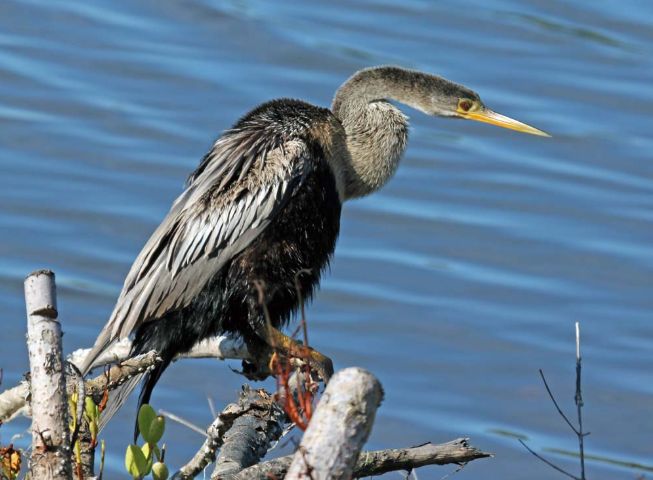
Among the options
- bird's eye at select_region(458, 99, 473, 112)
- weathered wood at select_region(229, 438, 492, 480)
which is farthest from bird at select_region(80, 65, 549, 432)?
weathered wood at select_region(229, 438, 492, 480)

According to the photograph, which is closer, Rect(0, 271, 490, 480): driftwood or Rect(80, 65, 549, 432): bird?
Rect(0, 271, 490, 480): driftwood

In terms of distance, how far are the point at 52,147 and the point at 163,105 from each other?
2.80 feet

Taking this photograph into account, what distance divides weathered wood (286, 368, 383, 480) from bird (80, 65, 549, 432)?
7.05 ft

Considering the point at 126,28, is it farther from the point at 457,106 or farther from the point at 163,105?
the point at 457,106

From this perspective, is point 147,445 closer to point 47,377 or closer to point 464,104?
point 47,377

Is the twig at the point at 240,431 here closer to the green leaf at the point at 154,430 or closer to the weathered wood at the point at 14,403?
the green leaf at the point at 154,430

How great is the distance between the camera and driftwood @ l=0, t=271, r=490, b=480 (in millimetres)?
2615

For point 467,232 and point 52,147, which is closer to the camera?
point 467,232

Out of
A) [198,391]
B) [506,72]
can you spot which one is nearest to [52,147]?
[198,391]

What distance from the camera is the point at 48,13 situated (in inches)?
426

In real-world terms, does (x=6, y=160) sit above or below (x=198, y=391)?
above

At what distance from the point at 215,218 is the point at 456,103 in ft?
4.06

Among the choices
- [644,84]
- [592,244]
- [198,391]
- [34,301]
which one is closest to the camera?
[34,301]

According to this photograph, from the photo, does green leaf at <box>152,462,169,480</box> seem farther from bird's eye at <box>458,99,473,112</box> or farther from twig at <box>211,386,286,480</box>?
bird's eye at <box>458,99,473,112</box>
